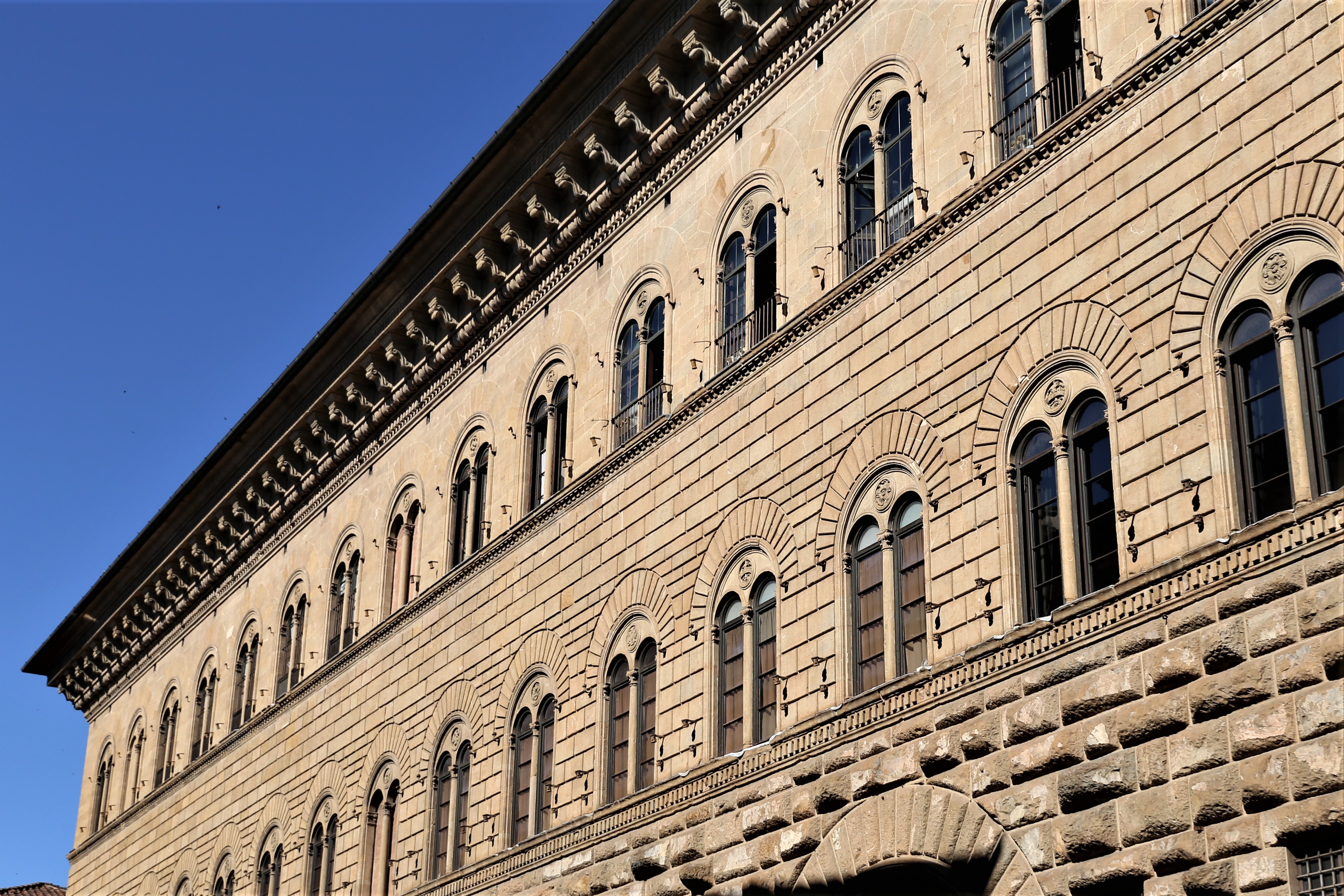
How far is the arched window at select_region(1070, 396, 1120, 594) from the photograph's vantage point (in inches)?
571

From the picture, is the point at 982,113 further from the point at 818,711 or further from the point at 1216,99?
the point at 818,711

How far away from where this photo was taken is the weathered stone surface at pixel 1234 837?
1223 cm

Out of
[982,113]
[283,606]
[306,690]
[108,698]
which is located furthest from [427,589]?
[108,698]

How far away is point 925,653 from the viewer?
632 inches

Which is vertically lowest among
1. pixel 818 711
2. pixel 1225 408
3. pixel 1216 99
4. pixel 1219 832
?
pixel 1219 832

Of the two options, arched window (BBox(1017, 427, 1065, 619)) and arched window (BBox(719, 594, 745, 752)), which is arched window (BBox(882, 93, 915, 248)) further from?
arched window (BBox(719, 594, 745, 752))

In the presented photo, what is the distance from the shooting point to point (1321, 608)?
12242mm

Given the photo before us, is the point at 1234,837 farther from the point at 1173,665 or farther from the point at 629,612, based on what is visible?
the point at 629,612

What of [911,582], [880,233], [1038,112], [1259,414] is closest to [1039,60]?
[1038,112]

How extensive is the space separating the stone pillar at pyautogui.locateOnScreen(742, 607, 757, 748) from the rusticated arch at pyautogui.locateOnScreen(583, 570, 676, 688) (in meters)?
1.41

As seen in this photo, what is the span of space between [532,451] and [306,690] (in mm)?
7729

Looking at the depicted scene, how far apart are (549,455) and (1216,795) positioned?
42.8 feet

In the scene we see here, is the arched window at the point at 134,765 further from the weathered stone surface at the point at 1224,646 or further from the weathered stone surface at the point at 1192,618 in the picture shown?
the weathered stone surface at the point at 1224,646

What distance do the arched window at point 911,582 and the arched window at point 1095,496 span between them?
6.19 feet
